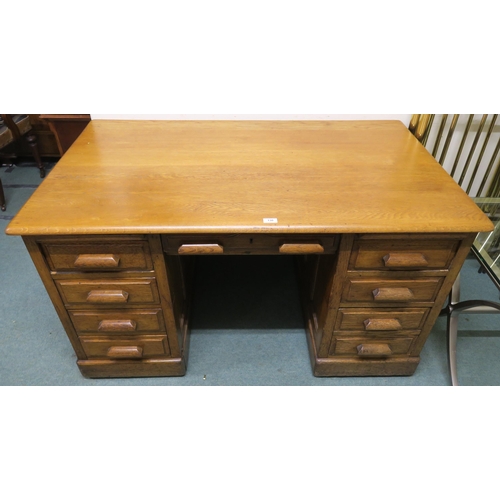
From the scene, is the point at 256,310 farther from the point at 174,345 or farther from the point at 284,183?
the point at 284,183

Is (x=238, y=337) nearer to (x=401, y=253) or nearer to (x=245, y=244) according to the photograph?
(x=245, y=244)

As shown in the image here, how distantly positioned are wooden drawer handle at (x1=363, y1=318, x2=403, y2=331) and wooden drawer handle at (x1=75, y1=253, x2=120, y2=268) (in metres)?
0.89

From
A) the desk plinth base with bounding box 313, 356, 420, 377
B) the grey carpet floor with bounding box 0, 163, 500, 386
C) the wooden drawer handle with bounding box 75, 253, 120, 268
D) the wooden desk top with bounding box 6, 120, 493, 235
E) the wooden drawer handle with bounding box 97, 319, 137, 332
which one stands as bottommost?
the grey carpet floor with bounding box 0, 163, 500, 386

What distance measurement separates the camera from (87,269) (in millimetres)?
1147

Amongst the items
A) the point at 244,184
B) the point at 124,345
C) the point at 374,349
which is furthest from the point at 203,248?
the point at 374,349

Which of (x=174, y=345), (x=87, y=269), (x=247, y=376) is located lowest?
(x=247, y=376)

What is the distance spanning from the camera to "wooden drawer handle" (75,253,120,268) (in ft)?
3.61

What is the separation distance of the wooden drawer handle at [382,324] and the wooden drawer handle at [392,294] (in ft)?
0.41

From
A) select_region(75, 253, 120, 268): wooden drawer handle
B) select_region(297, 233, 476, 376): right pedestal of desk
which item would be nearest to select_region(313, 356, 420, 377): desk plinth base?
select_region(297, 233, 476, 376): right pedestal of desk

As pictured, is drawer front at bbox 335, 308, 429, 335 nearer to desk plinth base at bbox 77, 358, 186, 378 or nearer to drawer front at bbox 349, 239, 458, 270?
drawer front at bbox 349, 239, 458, 270

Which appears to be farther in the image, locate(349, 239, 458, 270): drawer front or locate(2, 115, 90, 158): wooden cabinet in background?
locate(2, 115, 90, 158): wooden cabinet in background

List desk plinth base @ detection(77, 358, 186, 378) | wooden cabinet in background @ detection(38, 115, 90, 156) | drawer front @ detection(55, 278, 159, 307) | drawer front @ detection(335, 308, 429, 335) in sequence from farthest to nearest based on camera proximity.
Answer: wooden cabinet in background @ detection(38, 115, 90, 156), desk plinth base @ detection(77, 358, 186, 378), drawer front @ detection(335, 308, 429, 335), drawer front @ detection(55, 278, 159, 307)

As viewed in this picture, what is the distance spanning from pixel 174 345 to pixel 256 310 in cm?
51
